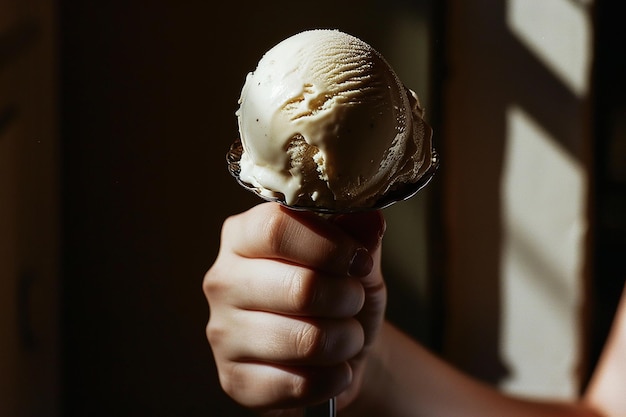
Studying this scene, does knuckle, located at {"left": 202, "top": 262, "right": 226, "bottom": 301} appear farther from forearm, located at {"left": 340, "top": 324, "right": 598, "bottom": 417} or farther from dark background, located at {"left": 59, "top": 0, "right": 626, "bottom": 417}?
dark background, located at {"left": 59, "top": 0, "right": 626, "bottom": 417}

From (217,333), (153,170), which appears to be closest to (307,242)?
(217,333)

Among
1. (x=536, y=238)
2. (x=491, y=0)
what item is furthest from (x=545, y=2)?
(x=536, y=238)

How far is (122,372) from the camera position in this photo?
44.9 inches

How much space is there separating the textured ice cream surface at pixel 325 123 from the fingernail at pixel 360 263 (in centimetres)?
3

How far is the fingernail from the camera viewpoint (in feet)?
1.53

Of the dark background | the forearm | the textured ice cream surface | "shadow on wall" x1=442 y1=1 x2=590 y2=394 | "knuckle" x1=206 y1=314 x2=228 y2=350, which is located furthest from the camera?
"shadow on wall" x1=442 y1=1 x2=590 y2=394

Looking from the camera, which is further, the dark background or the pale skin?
the dark background

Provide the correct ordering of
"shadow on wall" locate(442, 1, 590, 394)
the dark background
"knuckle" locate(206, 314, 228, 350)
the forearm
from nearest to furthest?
"knuckle" locate(206, 314, 228, 350), the forearm, the dark background, "shadow on wall" locate(442, 1, 590, 394)

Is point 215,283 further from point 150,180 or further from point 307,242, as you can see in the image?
point 150,180

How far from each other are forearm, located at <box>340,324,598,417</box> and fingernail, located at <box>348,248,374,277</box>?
276 millimetres

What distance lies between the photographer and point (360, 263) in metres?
0.47

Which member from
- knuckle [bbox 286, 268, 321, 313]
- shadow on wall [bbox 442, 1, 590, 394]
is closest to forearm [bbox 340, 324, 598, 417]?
knuckle [bbox 286, 268, 321, 313]

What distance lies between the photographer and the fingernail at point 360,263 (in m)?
0.47

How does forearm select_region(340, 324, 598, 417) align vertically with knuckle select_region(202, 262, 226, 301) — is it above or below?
below
